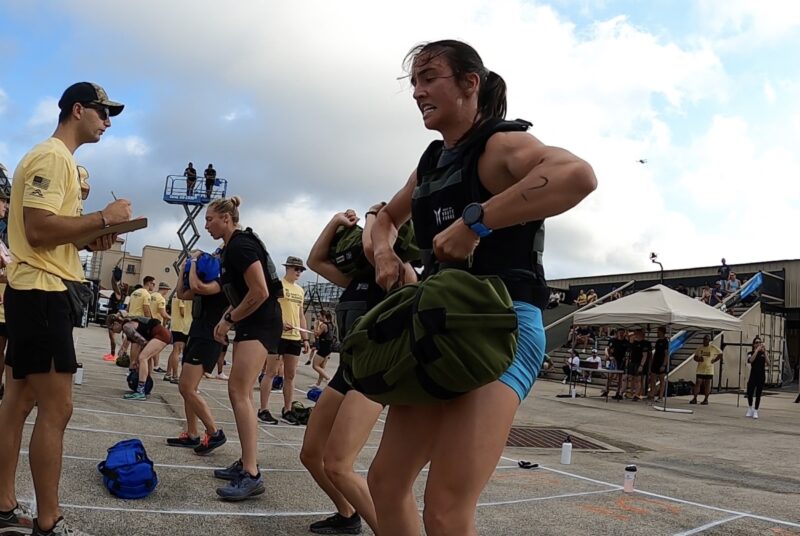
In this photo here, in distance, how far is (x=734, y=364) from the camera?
22375mm

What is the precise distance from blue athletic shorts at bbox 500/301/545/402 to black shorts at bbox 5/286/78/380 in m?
2.08

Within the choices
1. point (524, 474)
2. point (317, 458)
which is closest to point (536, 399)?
point (524, 474)

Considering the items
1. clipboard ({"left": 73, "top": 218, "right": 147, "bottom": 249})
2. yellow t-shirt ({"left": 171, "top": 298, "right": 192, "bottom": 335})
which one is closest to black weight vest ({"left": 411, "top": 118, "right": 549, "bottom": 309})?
clipboard ({"left": 73, "top": 218, "right": 147, "bottom": 249})

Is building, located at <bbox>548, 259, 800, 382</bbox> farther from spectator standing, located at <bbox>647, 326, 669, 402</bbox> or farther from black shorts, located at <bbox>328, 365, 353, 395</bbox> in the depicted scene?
black shorts, located at <bbox>328, 365, 353, 395</bbox>

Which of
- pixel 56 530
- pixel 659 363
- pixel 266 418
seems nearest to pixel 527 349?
pixel 56 530

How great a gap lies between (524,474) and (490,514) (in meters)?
1.76

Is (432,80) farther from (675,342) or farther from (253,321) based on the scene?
(675,342)

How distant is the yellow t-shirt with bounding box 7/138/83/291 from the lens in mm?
3018

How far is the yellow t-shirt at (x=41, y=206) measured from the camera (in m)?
3.02

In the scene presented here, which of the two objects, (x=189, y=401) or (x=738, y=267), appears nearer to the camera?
(x=189, y=401)

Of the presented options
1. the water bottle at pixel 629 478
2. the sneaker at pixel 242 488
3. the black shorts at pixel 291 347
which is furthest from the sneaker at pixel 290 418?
the water bottle at pixel 629 478

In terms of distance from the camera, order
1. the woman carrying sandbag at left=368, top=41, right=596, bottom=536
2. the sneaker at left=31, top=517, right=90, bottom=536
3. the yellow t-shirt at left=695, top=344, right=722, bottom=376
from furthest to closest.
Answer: the yellow t-shirt at left=695, top=344, right=722, bottom=376, the sneaker at left=31, top=517, right=90, bottom=536, the woman carrying sandbag at left=368, top=41, right=596, bottom=536

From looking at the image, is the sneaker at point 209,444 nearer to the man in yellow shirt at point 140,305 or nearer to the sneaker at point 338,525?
the sneaker at point 338,525

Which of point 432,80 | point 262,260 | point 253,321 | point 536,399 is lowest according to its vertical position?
point 536,399
